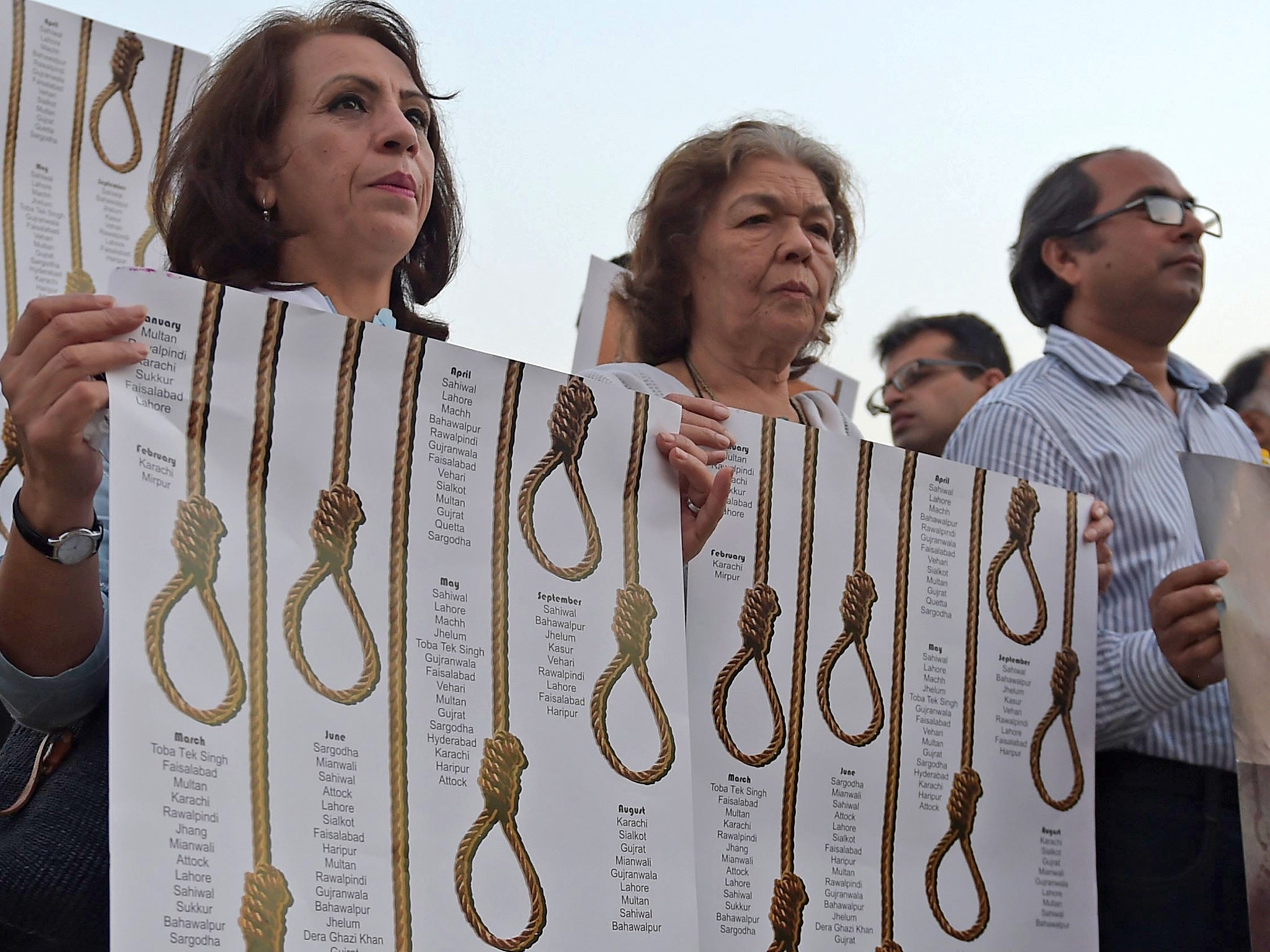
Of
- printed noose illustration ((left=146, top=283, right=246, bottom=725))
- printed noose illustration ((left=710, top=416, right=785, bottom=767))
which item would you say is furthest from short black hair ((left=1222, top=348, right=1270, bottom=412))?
printed noose illustration ((left=146, top=283, right=246, bottom=725))

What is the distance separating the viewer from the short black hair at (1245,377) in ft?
12.8

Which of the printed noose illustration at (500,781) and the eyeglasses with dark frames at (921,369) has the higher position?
the eyeglasses with dark frames at (921,369)

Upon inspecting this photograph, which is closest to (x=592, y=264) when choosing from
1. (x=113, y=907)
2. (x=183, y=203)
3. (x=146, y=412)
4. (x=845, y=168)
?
(x=845, y=168)

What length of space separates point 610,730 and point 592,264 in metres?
2.11

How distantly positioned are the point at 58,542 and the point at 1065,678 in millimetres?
1449

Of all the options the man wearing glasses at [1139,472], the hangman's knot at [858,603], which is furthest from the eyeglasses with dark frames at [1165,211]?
the hangman's knot at [858,603]

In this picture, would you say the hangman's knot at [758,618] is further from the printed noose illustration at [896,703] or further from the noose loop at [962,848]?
the noose loop at [962,848]

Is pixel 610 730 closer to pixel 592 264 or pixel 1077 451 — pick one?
pixel 1077 451

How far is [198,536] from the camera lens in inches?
56.7

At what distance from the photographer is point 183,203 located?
1.92 meters

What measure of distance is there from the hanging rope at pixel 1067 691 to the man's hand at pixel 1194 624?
128 millimetres

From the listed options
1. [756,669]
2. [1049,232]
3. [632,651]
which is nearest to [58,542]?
[632,651]

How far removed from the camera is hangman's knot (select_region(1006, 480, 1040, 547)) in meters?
2.23

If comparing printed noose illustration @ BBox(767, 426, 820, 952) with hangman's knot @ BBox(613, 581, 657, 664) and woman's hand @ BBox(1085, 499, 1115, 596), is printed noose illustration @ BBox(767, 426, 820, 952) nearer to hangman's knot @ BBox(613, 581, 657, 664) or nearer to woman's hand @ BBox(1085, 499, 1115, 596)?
hangman's knot @ BBox(613, 581, 657, 664)
